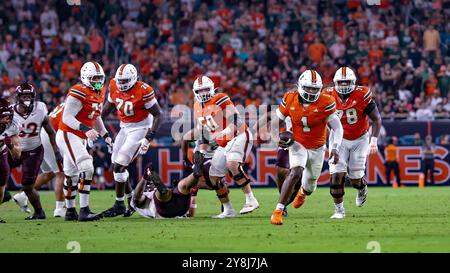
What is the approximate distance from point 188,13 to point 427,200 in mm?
12627

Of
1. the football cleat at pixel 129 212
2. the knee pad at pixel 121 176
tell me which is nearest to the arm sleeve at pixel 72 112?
the knee pad at pixel 121 176

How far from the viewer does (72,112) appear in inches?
566

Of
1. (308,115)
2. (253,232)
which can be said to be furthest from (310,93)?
(253,232)

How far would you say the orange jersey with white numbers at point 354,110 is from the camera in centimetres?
1483

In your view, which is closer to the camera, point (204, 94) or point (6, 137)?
point (6, 137)

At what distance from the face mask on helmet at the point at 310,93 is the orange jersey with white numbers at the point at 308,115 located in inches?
3.5

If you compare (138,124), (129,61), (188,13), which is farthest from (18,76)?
(138,124)

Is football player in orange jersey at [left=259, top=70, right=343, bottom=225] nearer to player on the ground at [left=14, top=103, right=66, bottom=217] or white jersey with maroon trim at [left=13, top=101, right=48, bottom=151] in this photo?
white jersey with maroon trim at [left=13, top=101, right=48, bottom=151]

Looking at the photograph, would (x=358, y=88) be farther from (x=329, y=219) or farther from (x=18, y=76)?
(x=18, y=76)

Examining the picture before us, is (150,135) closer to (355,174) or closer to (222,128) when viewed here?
(222,128)

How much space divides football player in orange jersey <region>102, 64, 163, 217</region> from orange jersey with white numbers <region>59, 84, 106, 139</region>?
0.35 m

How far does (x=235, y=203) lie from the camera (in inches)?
712

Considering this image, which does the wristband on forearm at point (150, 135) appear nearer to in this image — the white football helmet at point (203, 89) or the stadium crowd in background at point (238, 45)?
the white football helmet at point (203, 89)

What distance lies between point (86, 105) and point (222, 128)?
205 centimetres
